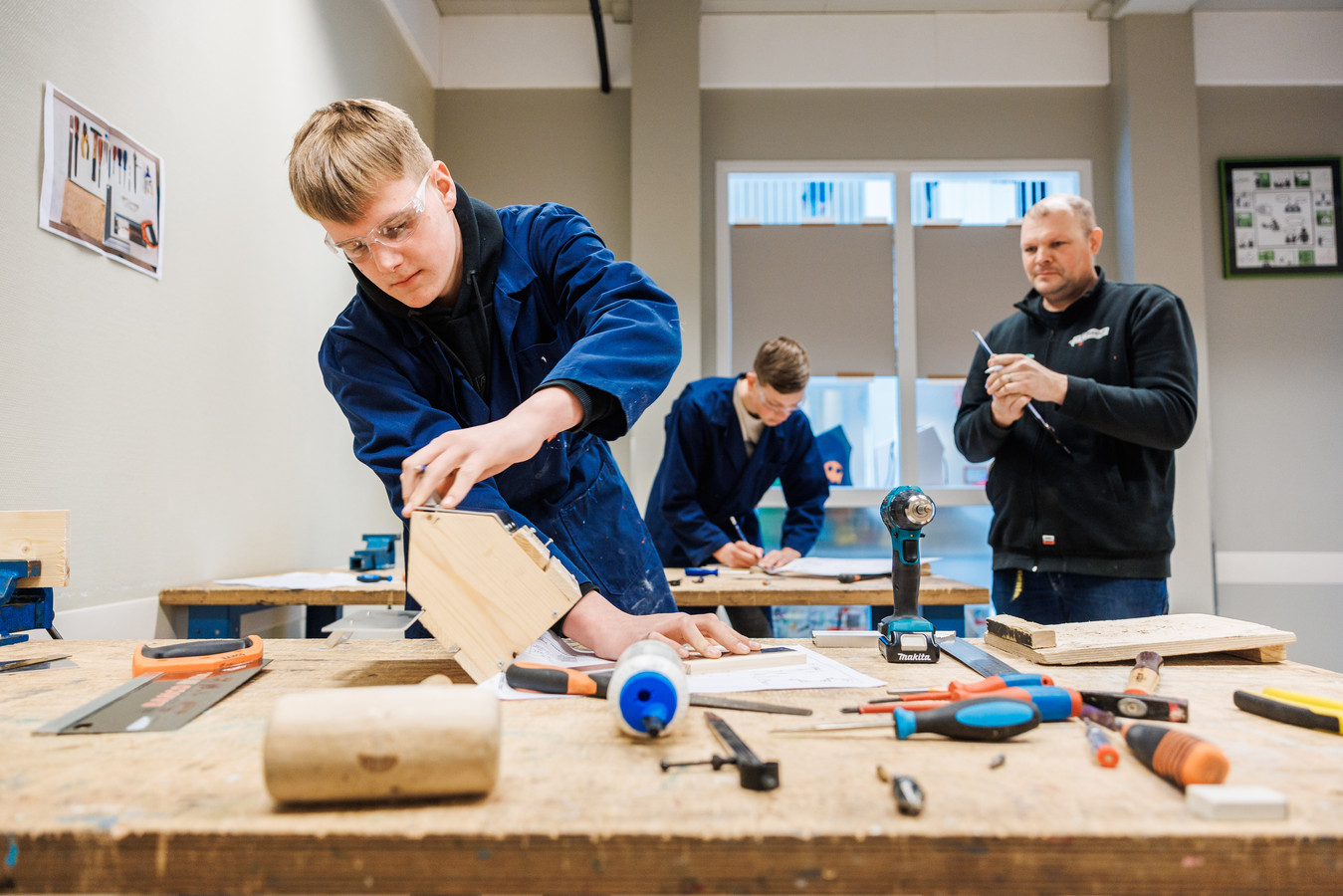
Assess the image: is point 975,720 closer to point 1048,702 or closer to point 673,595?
point 1048,702

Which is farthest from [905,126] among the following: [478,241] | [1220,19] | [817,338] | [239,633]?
[239,633]

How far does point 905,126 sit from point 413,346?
356 centimetres

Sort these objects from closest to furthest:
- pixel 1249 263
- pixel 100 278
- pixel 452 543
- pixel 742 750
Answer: pixel 742 750
pixel 452 543
pixel 100 278
pixel 1249 263

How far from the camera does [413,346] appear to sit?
117cm

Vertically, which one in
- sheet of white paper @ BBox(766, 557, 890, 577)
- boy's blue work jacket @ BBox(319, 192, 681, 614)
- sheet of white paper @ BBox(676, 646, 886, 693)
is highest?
boy's blue work jacket @ BBox(319, 192, 681, 614)

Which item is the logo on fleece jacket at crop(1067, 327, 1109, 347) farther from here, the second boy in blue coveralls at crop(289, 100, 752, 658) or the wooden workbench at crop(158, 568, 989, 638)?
the second boy in blue coveralls at crop(289, 100, 752, 658)

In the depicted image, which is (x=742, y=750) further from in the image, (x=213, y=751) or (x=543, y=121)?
(x=543, y=121)

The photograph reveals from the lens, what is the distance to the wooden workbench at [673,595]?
6.09 feet

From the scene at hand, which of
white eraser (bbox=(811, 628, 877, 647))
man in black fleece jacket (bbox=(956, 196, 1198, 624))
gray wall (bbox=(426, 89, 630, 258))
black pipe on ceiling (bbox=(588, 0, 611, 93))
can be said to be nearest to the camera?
white eraser (bbox=(811, 628, 877, 647))

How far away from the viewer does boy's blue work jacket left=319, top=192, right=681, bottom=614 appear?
1.04 meters

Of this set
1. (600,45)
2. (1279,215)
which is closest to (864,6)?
(600,45)

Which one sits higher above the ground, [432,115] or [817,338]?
[432,115]

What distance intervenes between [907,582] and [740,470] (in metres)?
1.73

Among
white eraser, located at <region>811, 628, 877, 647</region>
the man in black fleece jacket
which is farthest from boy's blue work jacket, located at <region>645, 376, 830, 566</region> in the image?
white eraser, located at <region>811, 628, 877, 647</region>
